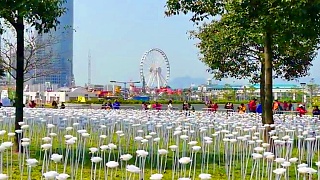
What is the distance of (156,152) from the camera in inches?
466

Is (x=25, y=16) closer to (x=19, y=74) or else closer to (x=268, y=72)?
(x=19, y=74)

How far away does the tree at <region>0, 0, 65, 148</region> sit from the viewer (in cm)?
1002

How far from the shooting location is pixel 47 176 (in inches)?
213

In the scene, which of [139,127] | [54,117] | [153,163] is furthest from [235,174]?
[54,117]

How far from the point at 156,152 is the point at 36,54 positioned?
2176 cm

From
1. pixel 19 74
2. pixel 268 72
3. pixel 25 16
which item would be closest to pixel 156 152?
pixel 268 72

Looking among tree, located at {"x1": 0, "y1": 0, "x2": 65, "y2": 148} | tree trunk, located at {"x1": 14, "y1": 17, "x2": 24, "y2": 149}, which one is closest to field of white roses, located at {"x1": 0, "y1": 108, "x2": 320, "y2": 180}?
tree trunk, located at {"x1": 14, "y1": 17, "x2": 24, "y2": 149}

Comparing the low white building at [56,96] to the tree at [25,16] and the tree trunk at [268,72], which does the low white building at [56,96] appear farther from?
the tree trunk at [268,72]

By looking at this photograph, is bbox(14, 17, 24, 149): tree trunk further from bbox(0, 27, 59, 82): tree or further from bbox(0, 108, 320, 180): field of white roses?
bbox(0, 27, 59, 82): tree

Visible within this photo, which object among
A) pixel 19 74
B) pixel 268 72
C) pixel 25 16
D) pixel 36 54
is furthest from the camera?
pixel 36 54

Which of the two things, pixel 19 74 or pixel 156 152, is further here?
pixel 156 152

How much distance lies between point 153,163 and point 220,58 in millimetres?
9554

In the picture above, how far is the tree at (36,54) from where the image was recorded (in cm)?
2701

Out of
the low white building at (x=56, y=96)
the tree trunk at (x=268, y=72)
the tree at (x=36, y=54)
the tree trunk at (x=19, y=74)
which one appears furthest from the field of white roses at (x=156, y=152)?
the low white building at (x=56, y=96)
